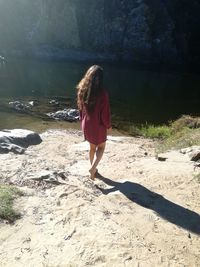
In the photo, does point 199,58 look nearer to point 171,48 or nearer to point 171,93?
point 171,48

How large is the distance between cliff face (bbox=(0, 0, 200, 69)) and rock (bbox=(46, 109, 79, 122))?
2955 centimetres

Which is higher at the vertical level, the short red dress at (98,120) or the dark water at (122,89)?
the short red dress at (98,120)

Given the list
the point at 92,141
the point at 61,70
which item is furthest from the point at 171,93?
the point at 92,141

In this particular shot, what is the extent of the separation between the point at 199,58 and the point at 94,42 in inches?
482

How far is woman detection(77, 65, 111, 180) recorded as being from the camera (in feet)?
23.8

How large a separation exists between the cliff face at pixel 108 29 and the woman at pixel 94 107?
39763mm

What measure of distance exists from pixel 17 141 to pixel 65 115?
20.4 feet

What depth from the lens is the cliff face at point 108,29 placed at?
158ft

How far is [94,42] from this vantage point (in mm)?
49812

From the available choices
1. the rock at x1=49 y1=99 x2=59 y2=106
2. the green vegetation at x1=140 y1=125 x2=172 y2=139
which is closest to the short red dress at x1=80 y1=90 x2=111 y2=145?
the green vegetation at x1=140 y1=125 x2=172 y2=139

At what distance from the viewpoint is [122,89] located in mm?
A: 27734

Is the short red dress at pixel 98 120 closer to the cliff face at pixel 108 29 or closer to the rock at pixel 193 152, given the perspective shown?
the rock at pixel 193 152

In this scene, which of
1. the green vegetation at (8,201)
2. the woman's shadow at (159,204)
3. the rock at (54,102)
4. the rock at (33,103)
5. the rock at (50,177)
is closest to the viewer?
the green vegetation at (8,201)

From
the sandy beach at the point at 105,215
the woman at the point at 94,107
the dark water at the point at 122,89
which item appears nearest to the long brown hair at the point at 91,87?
the woman at the point at 94,107
